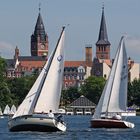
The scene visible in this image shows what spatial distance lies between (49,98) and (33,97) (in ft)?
5.38

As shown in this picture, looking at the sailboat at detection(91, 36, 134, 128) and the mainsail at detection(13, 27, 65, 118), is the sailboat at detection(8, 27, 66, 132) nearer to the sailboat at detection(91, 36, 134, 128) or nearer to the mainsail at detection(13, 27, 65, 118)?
the mainsail at detection(13, 27, 65, 118)

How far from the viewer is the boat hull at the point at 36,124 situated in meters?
86.8

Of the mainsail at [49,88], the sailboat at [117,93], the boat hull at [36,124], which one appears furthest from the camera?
the sailboat at [117,93]

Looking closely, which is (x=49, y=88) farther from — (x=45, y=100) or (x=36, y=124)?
(x=36, y=124)

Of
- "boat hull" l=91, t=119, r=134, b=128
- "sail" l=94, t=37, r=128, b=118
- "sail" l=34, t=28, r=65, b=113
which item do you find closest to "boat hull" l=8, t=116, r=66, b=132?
"sail" l=34, t=28, r=65, b=113

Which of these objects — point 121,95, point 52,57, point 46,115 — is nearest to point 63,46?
point 52,57

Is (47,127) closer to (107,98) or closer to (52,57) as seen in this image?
(52,57)

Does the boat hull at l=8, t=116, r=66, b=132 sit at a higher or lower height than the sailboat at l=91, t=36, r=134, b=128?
lower

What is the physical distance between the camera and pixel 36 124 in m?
87.4

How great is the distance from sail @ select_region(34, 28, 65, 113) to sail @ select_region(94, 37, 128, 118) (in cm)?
1665

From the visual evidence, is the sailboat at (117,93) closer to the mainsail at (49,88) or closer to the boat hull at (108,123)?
the boat hull at (108,123)

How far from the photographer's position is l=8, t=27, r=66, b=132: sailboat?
286ft

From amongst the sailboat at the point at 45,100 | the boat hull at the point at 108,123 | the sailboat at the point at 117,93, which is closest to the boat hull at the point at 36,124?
the sailboat at the point at 45,100

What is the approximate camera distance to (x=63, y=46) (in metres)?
87.9
